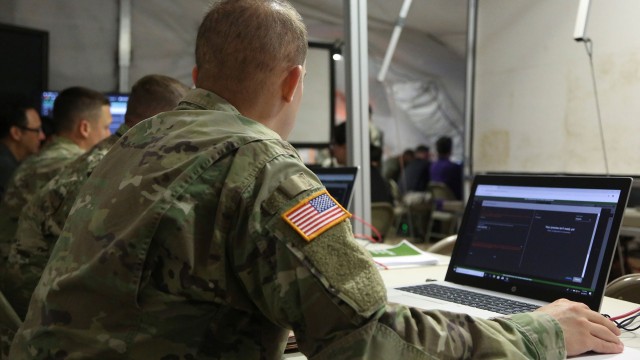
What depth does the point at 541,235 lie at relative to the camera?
156cm

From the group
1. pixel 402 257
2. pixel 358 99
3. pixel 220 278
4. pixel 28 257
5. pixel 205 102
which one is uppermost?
pixel 358 99

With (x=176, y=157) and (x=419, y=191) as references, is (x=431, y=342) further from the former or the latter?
(x=419, y=191)

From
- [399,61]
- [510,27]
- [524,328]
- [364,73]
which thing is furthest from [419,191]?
[524,328]

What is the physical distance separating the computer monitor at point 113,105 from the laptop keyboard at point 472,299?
349 cm

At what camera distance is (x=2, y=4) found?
16.1 ft

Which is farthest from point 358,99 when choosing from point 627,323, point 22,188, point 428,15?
→ point 627,323

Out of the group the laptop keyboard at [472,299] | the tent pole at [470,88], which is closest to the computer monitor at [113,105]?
the tent pole at [470,88]

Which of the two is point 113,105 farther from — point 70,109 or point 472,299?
point 472,299

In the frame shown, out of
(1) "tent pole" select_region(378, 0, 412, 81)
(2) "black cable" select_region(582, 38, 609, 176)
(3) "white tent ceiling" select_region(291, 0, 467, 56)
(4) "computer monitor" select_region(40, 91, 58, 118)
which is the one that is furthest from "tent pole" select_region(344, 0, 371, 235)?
(4) "computer monitor" select_region(40, 91, 58, 118)

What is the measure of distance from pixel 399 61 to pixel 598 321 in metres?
5.00

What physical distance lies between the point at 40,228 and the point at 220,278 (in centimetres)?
173

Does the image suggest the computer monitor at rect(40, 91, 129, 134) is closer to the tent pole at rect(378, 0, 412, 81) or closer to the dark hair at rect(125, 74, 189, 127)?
the tent pole at rect(378, 0, 412, 81)

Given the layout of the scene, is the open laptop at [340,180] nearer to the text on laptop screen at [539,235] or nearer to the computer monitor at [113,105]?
the text on laptop screen at [539,235]

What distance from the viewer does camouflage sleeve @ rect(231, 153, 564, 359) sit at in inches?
33.6
